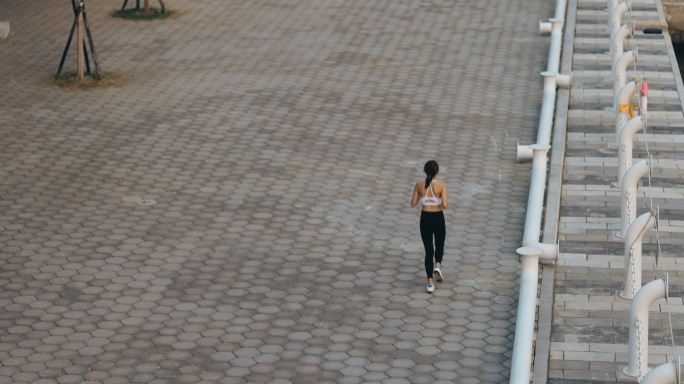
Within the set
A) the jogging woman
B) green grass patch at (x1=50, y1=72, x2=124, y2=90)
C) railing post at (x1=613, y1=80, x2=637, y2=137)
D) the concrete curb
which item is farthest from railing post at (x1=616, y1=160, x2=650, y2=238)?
the concrete curb

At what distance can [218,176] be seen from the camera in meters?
15.6

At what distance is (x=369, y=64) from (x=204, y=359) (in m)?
10.5

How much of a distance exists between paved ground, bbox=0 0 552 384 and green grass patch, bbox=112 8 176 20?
365mm

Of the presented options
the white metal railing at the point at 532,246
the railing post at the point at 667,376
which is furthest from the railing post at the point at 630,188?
the railing post at the point at 667,376

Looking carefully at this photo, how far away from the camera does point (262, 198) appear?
48.8 feet

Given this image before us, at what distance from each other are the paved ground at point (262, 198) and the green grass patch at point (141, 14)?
1.20 ft

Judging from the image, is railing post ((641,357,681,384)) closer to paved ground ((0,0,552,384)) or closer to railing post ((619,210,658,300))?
paved ground ((0,0,552,384))

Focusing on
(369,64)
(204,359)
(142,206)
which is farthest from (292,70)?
(204,359)

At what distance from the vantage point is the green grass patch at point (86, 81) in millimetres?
19594

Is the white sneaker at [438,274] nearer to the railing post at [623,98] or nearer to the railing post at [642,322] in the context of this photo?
the railing post at [642,322]

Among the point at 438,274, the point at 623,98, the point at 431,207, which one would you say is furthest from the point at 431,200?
the point at 623,98

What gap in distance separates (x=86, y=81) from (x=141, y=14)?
4.52m

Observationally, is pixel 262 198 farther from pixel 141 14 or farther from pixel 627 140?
pixel 141 14

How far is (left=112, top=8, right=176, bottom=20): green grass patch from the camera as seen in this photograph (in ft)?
78.5
